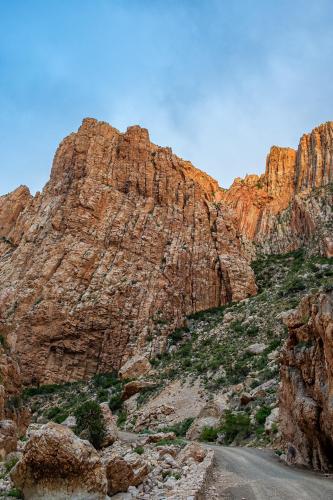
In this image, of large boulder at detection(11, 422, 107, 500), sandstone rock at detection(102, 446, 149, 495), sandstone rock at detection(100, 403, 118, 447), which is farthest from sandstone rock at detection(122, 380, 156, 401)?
large boulder at detection(11, 422, 107, 500)

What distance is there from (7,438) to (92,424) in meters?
8.97

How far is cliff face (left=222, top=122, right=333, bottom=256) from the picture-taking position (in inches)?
2864

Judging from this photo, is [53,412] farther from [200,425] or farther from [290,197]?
[290,197]

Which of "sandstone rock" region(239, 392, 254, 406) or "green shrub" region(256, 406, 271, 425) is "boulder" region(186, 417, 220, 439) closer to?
"sandstone rock" region(239, 392, 254, 406)

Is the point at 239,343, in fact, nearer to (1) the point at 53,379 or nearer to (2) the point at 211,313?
(2) the point at 211,313

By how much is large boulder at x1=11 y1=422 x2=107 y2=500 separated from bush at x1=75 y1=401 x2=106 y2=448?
13703 millimetres

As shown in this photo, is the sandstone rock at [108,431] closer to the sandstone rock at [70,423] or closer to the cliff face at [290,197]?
the sandstone rock at [70,423]

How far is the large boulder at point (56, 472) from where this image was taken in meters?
8.81

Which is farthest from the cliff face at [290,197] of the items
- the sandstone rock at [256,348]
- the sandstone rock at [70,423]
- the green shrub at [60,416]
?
the sandstone rock at [70,423]

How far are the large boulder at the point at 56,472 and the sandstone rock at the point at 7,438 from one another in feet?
17.3

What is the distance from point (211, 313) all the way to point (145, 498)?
4960 cm

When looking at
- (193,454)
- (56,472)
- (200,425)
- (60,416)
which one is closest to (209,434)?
(200,425)

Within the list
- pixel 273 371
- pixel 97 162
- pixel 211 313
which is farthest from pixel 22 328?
pixel 273 371

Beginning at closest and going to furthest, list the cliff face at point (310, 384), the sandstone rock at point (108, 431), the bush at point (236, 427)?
the cliff face at point (310, 384) → the sandstone rock at point (108, 431) → the bush at point (236, 427)
